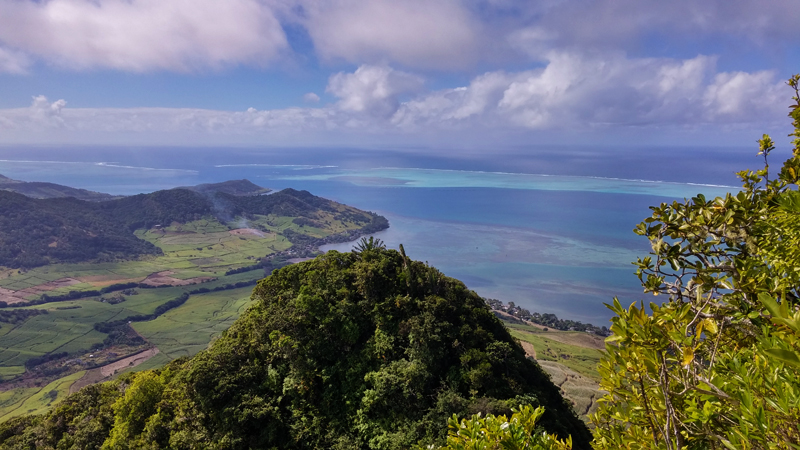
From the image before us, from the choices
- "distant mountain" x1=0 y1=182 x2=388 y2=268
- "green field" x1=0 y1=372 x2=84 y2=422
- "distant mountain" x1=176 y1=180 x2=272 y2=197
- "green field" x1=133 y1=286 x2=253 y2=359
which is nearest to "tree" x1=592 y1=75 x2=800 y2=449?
"green field" x1=0 y1=372 x2=84 y2=422

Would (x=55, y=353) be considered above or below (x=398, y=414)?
below

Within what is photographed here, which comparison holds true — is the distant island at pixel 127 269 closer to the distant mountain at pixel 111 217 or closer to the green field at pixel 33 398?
the green field at pixel 33 398

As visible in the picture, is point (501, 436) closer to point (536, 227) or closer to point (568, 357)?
point (568, 357)

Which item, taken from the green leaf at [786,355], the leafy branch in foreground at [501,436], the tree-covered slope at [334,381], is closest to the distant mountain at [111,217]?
the tree-covered slope at [334,381]

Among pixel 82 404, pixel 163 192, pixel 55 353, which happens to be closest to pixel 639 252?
pixel 82 404

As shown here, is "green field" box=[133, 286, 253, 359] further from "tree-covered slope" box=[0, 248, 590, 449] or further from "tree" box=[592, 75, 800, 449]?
"tree" box=[592, 75, 800, 449]

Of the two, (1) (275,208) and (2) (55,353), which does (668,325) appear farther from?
(1) (275,208)
